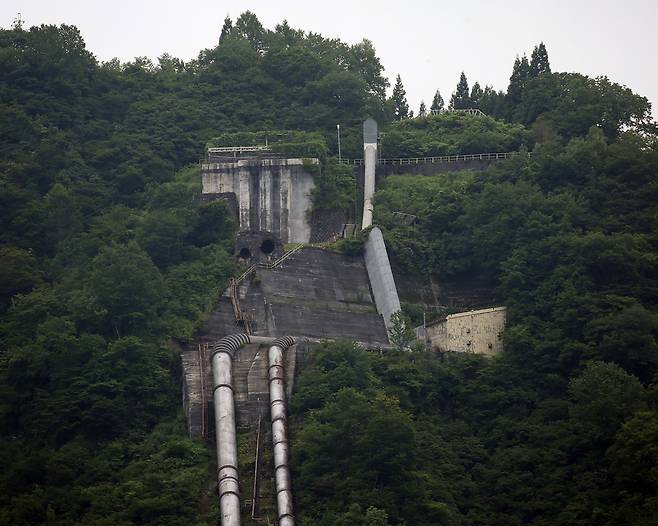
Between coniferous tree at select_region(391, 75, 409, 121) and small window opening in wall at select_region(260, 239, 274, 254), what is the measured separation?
772 inches

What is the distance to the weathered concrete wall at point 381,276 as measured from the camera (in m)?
68.1

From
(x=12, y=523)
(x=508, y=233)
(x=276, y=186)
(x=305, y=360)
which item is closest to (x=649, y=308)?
(x=508, y=233)

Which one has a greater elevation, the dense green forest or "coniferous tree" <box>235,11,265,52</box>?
"coniferous tree" <box>235,11,265,52</box>

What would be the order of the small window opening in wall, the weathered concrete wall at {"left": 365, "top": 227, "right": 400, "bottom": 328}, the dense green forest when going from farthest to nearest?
the small window opening in wall, the weathered concrete wall at {"left": 365, "top": 227, "right": 400, "bottom": 328}, the dense green forest

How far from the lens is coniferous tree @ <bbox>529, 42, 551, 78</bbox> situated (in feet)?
277

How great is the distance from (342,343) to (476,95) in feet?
106

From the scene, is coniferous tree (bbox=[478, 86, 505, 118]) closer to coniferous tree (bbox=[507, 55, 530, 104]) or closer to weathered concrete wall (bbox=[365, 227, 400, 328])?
coniferous tree (bbox=[507, 55, 530, 104])

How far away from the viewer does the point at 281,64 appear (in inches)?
3408

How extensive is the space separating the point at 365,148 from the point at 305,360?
59.9 ft

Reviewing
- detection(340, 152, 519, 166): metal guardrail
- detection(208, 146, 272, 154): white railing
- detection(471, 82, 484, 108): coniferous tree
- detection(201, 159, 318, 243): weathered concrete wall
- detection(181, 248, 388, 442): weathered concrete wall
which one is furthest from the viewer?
detection(471, 82, 484, 108): coniferous tree

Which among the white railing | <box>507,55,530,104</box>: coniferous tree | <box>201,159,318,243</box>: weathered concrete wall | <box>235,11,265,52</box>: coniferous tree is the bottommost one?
<box>201,159,318,243</box>: weathered concrete wall

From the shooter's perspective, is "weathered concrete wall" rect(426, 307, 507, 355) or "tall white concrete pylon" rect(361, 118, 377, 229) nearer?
"weathered concrete wall" rect(426, 307, 507, 355)

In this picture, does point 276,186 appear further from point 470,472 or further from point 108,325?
point 470,472

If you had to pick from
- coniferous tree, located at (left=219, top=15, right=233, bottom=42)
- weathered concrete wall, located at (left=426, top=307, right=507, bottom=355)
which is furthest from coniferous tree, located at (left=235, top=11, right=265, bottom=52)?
weathered concrete wall, located at (left=426, top=307, right=507, bottom=355)
